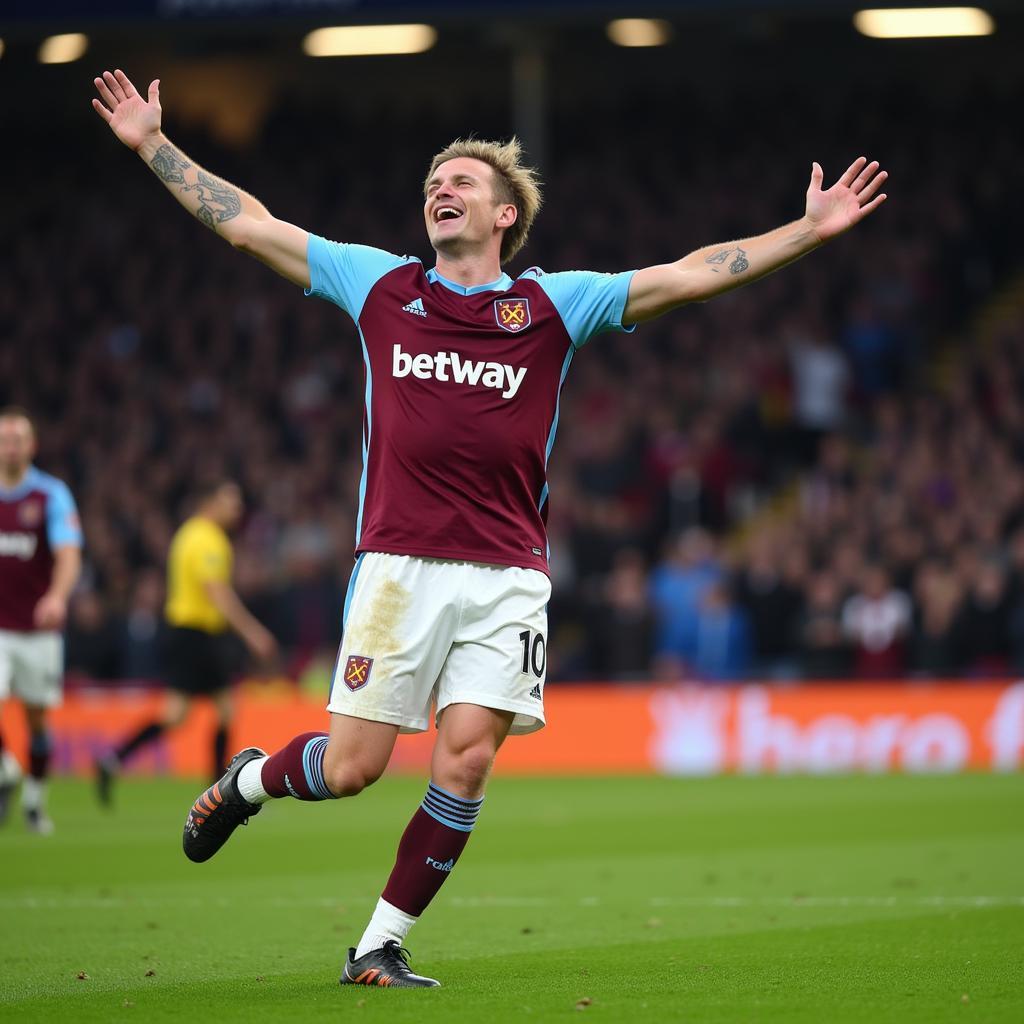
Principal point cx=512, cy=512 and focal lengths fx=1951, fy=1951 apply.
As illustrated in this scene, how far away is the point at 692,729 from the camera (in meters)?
18.9

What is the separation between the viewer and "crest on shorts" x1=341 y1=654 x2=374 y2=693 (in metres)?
5.96

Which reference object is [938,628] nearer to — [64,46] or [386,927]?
[386,927]

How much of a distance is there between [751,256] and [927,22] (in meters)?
19.2

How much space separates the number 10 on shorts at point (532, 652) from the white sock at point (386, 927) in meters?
0.84

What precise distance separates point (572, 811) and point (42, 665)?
4.12 m

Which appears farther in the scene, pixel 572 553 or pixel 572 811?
pixel 572 553

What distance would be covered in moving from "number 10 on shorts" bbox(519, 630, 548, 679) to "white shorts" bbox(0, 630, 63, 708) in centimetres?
709

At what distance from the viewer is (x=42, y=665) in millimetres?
12516

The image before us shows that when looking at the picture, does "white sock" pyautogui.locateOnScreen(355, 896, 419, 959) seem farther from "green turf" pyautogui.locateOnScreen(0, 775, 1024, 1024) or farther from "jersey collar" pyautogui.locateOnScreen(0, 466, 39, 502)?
"jersey collar" pyautogui.locateOnScreen(0, 466, 39, 502)

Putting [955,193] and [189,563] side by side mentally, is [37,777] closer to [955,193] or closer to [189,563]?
[189,563]

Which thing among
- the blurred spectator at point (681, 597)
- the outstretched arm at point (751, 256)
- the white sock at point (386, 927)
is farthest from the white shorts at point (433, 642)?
the blurred spectator at point (681, 597)

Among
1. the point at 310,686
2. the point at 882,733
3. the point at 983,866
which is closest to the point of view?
the point at 983,866

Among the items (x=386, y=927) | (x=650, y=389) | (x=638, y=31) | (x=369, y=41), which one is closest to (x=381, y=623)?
(x=386, y=927)

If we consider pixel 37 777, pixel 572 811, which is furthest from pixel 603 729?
pixel 37 777
